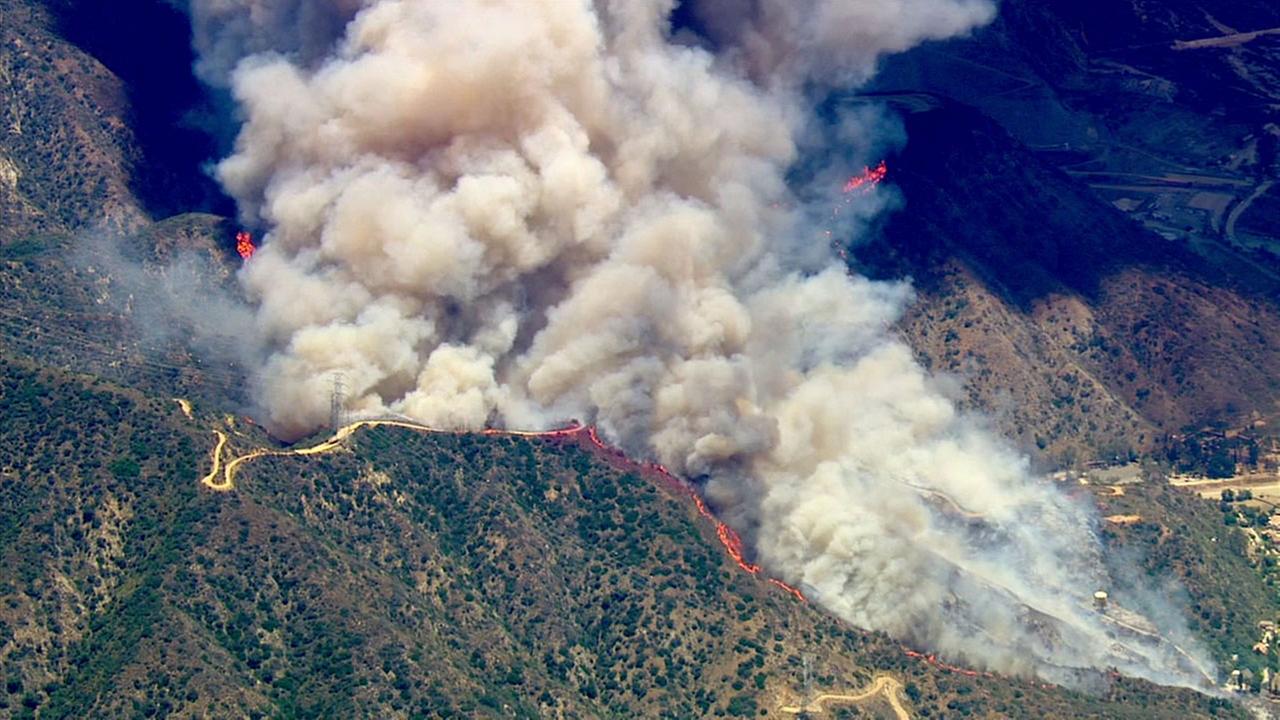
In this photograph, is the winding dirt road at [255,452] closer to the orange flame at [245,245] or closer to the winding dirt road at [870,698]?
the orange flame at [245,245]

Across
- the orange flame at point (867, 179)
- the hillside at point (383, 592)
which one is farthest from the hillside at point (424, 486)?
the orange flame at point (867, 179)

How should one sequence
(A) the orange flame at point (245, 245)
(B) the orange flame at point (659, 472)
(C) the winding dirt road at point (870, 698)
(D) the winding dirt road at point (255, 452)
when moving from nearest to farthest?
(C) the winding dirt road at point (870, 698) < (D) the winding dirt road at point (255, 452) < (B) the orange flame at point (659, 472) < (A) the orange flame at point (245, 245)

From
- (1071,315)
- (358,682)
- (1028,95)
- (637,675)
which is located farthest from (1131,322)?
(358,682)

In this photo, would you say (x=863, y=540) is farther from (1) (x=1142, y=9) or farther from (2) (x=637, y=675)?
(1) (x=1142, y=9)

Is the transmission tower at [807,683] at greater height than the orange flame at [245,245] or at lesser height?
lesser

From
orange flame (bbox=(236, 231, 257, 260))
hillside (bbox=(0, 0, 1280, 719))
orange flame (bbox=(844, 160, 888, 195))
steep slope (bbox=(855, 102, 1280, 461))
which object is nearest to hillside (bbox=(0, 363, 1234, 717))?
hillside (bbox=(0, 0, 1280, 719))

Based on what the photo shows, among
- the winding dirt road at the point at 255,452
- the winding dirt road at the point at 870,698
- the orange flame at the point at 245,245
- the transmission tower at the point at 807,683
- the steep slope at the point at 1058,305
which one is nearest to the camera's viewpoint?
the winding dirt road at the point at 870,698

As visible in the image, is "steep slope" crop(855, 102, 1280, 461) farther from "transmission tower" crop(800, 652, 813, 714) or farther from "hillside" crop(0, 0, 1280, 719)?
"transmission tower" crop(800, 652, 813, 714)
